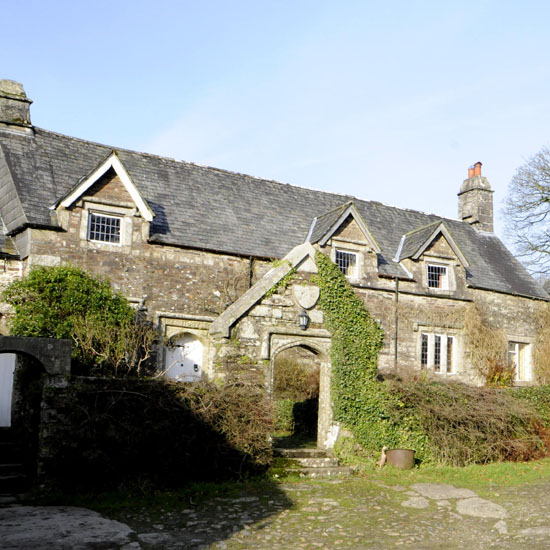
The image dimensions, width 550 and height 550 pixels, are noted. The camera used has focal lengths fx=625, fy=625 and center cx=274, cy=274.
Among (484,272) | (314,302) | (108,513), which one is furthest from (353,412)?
(484,272)

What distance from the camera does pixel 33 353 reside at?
1059 centimetres

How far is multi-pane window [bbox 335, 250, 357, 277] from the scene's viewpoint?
70.7 ft

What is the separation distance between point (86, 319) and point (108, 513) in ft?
19.1

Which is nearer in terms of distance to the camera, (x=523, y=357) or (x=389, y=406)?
(x=389, y=406)

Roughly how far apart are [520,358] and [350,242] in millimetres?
9016

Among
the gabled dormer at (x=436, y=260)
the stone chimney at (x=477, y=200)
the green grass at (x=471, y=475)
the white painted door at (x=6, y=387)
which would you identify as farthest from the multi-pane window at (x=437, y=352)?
the white painted door at (x=6, y=387)

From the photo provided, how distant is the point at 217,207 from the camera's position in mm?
21328

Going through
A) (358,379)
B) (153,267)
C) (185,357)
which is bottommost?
(358,379)

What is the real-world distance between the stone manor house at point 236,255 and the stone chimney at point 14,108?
3cm

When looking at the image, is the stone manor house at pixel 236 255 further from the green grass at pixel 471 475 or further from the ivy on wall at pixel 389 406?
the green grass at pixel 471 475

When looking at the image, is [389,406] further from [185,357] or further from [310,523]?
[185,357]

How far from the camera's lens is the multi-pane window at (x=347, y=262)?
848 inches

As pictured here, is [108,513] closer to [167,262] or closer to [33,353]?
[33,353]

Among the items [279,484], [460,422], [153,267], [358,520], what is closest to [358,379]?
[460,422]
